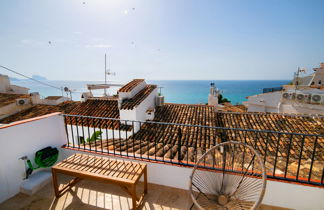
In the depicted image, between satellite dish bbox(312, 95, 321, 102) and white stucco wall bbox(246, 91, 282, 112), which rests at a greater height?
satellite dish bbox(312, 95, 321, 102)

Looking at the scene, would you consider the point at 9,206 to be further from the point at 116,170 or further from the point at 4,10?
the point at 4,10

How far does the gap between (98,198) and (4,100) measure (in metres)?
19.4

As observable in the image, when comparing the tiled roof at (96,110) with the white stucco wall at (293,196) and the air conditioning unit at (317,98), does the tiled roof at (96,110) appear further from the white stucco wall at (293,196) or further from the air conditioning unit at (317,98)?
the air conditioning unit at (317,98)

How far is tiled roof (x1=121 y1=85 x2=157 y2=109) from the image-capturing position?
7.60 m

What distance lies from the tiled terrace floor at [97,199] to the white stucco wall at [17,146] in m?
0.28

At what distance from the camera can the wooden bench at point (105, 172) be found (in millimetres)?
2318

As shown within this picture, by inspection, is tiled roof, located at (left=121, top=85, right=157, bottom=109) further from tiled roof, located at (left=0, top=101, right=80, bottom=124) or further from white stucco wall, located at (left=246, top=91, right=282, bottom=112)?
white stucco wall, located at (left=246, top=91, right=282, bottom=112)

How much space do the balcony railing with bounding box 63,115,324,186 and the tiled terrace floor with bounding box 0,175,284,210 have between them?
1.89ft

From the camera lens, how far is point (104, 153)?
3.32 meters

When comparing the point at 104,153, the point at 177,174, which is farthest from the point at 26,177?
the point at 177,174

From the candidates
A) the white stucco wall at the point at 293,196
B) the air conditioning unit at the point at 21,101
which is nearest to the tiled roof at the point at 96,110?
the white stucco wall at the point at 293,196

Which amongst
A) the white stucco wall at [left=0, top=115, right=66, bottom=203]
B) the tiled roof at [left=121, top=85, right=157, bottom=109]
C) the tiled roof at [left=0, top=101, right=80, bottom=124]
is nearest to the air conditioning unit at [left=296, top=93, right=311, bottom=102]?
the tiled roof at [left=121, top=85, right=157, bottom=109]

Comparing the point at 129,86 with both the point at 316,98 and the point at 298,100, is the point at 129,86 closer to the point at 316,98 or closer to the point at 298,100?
the point at 298,100

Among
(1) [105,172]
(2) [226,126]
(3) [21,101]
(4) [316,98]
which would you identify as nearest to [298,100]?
(4) [316,98]
